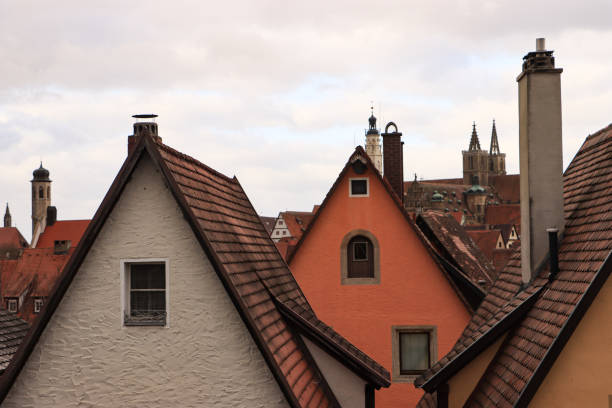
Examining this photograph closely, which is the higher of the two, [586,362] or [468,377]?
[586,362]

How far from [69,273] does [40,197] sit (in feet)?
396

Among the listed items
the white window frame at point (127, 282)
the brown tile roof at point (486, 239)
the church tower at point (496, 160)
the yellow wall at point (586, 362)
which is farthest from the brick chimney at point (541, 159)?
the church tower at point (496, 160)

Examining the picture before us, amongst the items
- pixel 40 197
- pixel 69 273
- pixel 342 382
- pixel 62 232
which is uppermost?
pixel 40 197

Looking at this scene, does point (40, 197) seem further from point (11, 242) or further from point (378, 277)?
point (378, 277)

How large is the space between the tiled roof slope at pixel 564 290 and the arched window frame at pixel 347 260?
22.6 feet

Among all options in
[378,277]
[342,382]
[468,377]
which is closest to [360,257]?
[378,277]

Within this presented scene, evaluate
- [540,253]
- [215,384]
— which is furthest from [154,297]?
[540,253]

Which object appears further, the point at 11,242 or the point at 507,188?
the point at 507,188

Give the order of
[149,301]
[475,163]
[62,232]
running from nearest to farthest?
[149,301] < [62,232] < [475,163]

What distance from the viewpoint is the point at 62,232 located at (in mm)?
83062

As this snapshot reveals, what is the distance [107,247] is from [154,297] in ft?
3.04

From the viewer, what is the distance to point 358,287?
15.8 m

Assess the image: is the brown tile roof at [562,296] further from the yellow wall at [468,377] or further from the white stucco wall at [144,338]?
the white stucco wall at [144,338]

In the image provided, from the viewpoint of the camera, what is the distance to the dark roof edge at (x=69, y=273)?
8039mm
